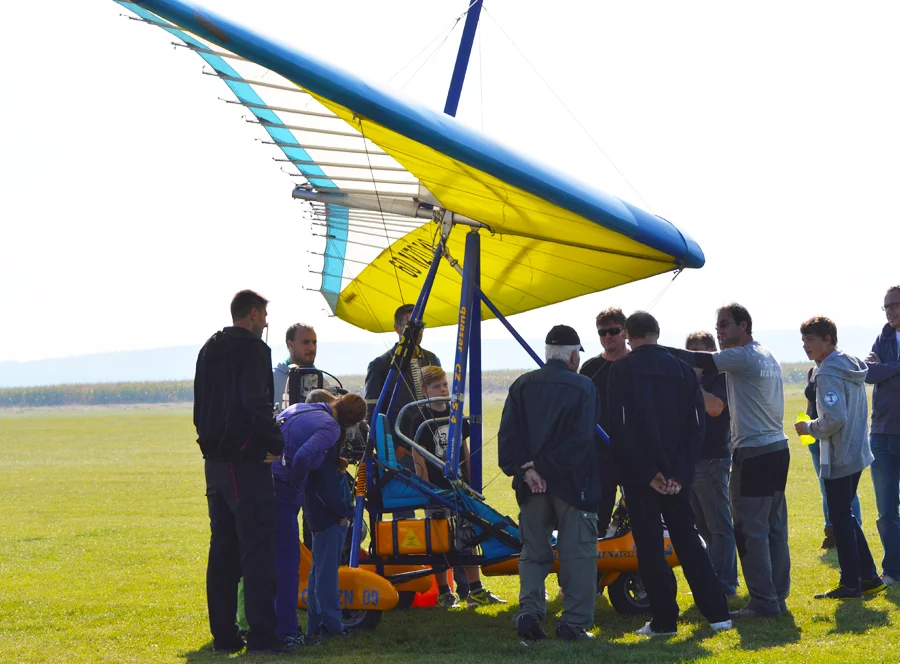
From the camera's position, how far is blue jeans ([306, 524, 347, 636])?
5.38 m

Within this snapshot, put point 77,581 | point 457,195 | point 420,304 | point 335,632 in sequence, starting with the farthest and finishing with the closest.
Result: 1. point 77,581
2. point 420,304
3. point 457,195
4. point 335,632

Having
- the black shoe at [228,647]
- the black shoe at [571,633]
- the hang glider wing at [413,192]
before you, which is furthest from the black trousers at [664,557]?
the black shoe at [228,647]

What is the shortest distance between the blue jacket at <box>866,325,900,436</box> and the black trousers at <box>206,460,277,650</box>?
3.88m

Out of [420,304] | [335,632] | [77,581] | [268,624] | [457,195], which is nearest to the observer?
[268,624]

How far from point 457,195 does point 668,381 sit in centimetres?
165

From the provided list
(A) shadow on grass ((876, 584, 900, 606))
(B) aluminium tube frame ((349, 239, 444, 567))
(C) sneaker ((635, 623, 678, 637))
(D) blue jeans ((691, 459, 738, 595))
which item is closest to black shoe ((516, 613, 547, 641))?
(C) sneaker ((635, 623, 678, 637))

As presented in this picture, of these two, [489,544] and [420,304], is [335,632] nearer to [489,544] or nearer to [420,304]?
[489,544]

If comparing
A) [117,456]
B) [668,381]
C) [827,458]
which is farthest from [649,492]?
[117,456]

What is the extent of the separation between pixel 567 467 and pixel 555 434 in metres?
0.18

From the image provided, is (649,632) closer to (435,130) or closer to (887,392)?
(887,392)

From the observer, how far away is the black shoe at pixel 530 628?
5191mm

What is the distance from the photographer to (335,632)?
5500 millimetres

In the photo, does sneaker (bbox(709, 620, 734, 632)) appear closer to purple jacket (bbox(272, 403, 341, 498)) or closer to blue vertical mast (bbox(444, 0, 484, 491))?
blue vertical mast (bbox(444, 0, 484, 491))

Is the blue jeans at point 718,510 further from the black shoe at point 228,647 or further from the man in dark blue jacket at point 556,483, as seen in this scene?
the black shoe at point 228,647
